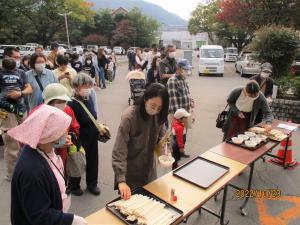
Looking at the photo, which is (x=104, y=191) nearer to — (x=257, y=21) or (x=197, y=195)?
(x=197, y=195)

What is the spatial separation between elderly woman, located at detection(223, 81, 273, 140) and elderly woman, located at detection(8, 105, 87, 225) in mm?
3177

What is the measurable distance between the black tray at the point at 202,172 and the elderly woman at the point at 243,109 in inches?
61.3

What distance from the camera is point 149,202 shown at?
2.15 meters

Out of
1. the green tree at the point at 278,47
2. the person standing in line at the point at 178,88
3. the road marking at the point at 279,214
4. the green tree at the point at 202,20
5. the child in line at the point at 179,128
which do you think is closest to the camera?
the road marking at the point at 279,214

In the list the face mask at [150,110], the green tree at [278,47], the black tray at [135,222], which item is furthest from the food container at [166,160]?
the green tree at [278,47]

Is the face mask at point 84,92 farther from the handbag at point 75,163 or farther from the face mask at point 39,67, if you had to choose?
the face mask at point 39,67

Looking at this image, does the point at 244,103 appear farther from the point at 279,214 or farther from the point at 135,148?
the point at 135,148

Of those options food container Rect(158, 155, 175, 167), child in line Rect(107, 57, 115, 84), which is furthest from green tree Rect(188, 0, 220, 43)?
food container Rect(158, 155, 175, 167)

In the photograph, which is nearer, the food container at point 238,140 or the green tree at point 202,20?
the food container at point 238,140

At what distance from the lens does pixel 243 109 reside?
14.1ft

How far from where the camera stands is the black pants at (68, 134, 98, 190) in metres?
3.68

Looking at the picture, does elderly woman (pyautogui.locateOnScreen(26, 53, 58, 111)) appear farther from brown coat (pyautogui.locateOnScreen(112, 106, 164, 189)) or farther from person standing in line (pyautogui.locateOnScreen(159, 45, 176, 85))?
person standing in line (pyautogui.locateOnScreen(159, 45, 176, 85))

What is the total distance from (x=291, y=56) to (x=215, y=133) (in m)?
4.62

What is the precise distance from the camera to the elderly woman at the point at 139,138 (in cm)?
233
